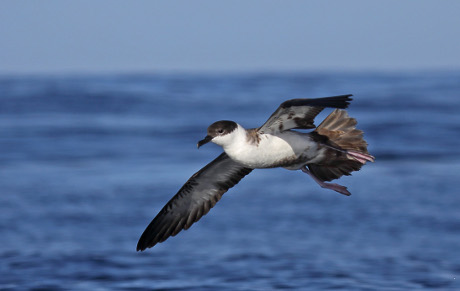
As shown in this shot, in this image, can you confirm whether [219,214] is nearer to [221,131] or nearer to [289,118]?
[289,118]

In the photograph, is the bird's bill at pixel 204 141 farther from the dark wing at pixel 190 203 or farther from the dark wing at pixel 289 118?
the dark wing at pixel 190 203

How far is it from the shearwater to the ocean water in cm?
206

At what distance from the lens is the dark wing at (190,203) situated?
29.7 feet

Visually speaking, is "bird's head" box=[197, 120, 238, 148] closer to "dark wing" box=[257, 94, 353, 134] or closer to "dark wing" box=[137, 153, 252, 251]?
"dark wing" box=[257, 94, 353, 134]

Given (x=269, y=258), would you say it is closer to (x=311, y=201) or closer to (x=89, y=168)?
(x=311, y=201)

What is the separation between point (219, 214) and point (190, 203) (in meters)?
7.00

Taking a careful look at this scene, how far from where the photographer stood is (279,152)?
776cm

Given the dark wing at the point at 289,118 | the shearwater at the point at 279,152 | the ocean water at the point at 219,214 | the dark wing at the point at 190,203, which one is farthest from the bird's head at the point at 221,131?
the ocean water at the point at 219,214

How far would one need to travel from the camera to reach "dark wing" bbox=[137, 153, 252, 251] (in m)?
9.05

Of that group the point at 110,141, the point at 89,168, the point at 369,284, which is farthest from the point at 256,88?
the point at 369,284

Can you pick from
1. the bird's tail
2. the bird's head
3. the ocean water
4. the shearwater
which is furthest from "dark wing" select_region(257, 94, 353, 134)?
the ocean water

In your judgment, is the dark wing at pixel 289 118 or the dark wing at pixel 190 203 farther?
the dark wing at pixel 190 203

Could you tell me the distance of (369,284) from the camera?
11.1m

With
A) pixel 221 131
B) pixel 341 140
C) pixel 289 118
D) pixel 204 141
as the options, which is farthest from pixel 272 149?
pixel 341 140
